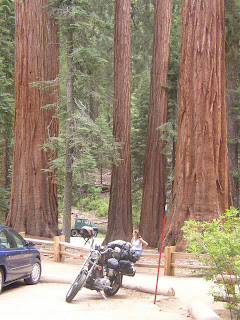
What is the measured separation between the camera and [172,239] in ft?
40.2

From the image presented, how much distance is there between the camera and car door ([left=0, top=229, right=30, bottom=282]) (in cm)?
835

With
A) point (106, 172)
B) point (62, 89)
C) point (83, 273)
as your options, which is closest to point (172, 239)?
point (83, 273)

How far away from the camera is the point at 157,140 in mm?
19531

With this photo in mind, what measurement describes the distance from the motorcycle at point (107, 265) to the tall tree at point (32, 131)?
821cm

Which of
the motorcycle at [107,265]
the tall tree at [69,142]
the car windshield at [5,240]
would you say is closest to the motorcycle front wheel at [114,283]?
the motorcycle at [107,265]

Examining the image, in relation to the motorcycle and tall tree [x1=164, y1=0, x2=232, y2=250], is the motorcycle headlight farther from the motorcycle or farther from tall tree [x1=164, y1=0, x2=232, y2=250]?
tall tree [x1=164, y1=0, x2=232, y2=250]

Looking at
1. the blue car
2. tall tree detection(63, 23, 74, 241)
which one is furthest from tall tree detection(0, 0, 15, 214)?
the blue car

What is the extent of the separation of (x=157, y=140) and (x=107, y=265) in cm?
1180

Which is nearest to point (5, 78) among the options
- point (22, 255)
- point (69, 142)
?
point (69, 142)

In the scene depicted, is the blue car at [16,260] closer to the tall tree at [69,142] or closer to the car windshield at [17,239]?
the car windshield at [17,239]

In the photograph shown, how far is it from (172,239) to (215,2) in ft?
22.0

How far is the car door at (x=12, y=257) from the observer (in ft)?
27.4

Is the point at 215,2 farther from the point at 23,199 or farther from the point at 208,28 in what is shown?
the point at 23,199

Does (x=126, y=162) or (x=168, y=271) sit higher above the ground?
(x=126, y=162)
